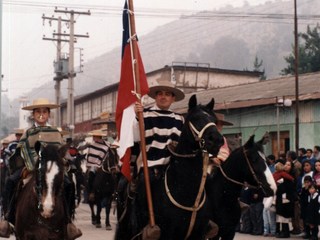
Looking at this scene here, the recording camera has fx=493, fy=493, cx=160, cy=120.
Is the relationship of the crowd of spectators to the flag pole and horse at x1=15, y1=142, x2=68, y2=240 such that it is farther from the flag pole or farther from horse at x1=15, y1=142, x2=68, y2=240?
the flag pole

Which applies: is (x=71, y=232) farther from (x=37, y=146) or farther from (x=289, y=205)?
(x=289, y=205)

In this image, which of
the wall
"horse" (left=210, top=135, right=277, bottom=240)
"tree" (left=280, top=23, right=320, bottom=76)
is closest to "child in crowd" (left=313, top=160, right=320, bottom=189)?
"horse" (left=210, top=135, right=277, bottom=240)

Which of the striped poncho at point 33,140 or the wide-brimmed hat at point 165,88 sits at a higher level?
the wide-brimmed hat at point 165,88

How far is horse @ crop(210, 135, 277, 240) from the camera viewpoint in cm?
775

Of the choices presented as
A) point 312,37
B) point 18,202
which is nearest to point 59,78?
point 312,37

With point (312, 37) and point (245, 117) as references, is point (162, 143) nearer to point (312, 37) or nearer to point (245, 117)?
point (245, 117)

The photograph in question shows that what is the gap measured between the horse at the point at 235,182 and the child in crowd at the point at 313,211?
454cm

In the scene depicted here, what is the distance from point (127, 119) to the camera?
6594 millimetres

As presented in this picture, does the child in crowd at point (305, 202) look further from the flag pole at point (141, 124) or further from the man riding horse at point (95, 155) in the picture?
the flag pole at point (141, 124)

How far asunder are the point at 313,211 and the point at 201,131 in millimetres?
7516

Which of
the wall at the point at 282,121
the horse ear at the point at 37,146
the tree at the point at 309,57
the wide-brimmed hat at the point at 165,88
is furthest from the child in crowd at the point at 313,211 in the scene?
the tree at the point at 309,57

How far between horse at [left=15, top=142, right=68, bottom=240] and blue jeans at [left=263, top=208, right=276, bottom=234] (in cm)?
693

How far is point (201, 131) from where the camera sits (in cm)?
561

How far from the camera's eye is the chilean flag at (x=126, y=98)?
6555mm
